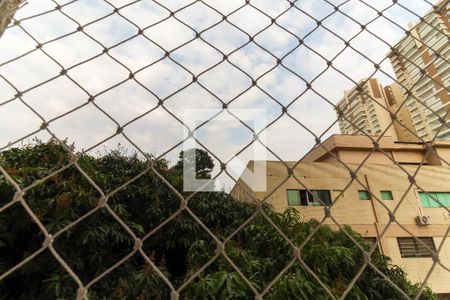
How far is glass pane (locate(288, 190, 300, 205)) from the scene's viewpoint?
287 inches

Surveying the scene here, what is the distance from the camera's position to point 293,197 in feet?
24.2

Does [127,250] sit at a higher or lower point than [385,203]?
lower

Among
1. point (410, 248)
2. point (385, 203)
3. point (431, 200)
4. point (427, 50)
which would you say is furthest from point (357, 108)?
point (431, 200)

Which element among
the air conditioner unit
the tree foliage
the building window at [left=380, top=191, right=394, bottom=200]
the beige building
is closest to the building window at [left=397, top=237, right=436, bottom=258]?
the beige building

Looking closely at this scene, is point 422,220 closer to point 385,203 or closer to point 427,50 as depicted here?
point 385,203

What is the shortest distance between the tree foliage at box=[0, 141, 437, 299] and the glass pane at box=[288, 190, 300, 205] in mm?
4152

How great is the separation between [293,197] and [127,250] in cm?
552

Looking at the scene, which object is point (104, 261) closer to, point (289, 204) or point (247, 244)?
point (247, 244)

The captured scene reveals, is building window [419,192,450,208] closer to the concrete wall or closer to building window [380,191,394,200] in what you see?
the concrete wall

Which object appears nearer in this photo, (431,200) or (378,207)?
(378,207)

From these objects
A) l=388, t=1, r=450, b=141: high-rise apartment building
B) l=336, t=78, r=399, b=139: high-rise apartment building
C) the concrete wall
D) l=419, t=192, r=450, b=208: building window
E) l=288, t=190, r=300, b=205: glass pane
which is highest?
l=388, t=1, r=450, b=141: high-rise apartment building

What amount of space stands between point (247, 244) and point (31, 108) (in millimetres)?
2550

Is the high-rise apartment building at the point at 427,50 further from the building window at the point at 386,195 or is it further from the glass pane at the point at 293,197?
the building window at the point at 386,195

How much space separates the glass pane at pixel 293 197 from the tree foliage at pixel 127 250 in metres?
4.15
